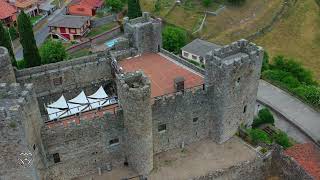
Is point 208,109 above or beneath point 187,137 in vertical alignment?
above

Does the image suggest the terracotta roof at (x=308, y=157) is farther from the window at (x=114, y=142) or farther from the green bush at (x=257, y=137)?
the window at (x=114, y=142)

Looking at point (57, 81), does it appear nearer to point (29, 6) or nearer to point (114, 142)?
point (114, 142)

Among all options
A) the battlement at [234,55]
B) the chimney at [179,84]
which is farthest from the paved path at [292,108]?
the chimney at [179,84]

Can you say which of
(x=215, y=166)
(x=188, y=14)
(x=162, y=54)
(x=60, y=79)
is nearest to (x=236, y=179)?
(x=215, y=166)

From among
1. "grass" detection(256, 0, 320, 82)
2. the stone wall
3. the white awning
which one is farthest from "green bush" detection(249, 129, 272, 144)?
"grass" detection(256, 0, 320, 82)

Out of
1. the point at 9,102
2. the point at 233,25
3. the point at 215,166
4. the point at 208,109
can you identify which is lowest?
the point at 233,25

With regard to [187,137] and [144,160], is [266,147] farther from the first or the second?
[144,160]

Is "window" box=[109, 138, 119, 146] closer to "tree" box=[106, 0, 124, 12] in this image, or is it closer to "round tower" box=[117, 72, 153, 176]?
"round tower" box=[117, 72, 153, 176]
